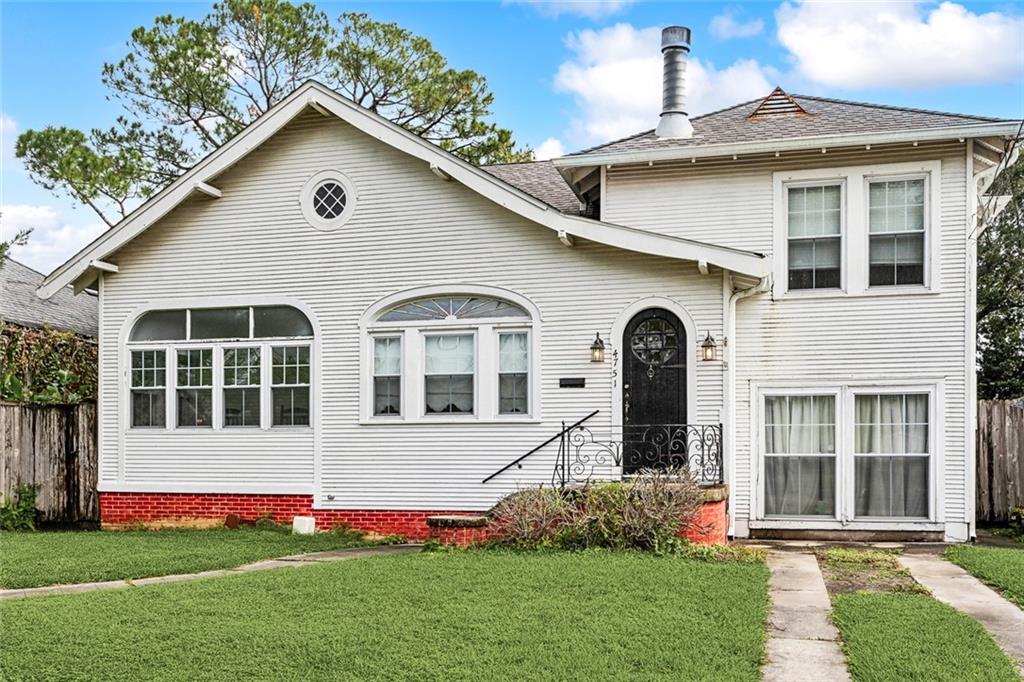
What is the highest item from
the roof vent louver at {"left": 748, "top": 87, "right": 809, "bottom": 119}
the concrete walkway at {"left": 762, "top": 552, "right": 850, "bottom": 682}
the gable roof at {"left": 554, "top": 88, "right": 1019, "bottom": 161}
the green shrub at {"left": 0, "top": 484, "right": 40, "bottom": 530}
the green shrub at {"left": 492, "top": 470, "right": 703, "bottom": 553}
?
the roof vent louver at {"left": 748, "top": 87, "right": 809, "bottom": 119}

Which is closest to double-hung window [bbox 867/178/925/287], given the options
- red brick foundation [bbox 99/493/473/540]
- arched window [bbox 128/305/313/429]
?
red brick foundation [bbox 99/493/473/540]

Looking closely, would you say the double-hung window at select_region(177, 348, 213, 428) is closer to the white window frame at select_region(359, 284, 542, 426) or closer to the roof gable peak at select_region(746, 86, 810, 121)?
the white window frame at select_region(359, 284, 542, 426)

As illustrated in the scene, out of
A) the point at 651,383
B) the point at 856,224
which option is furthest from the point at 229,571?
the point at 856,224

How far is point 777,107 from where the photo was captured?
14883 millimetres

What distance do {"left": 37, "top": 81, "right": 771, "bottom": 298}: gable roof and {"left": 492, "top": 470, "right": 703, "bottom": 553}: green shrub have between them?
2.79 metres

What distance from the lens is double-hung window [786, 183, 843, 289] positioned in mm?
13453

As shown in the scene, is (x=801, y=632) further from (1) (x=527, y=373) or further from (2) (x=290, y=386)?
(2) (x=290, y=386)

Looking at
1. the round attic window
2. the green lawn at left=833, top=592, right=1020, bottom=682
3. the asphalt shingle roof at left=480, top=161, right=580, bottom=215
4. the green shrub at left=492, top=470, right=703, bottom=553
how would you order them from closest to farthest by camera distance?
the green lawn at left=833, top=592, right=1020, bottom=682
the green shrub at left=492, top=470, right=703, bottom=553
the round attic window
the asphalt shingle roof at left=480, top=161, right=580, bottom=215

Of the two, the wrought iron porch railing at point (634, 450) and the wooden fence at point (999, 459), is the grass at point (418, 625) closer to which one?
the wrought iron porch railing at point (634, 450)

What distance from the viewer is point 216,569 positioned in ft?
35.4

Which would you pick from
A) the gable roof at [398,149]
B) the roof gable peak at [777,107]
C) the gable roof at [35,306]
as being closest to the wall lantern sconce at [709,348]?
the gable roof at [398,149]

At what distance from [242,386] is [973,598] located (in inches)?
383

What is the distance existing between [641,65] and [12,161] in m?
18.5

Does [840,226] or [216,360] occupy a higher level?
[840,226]
